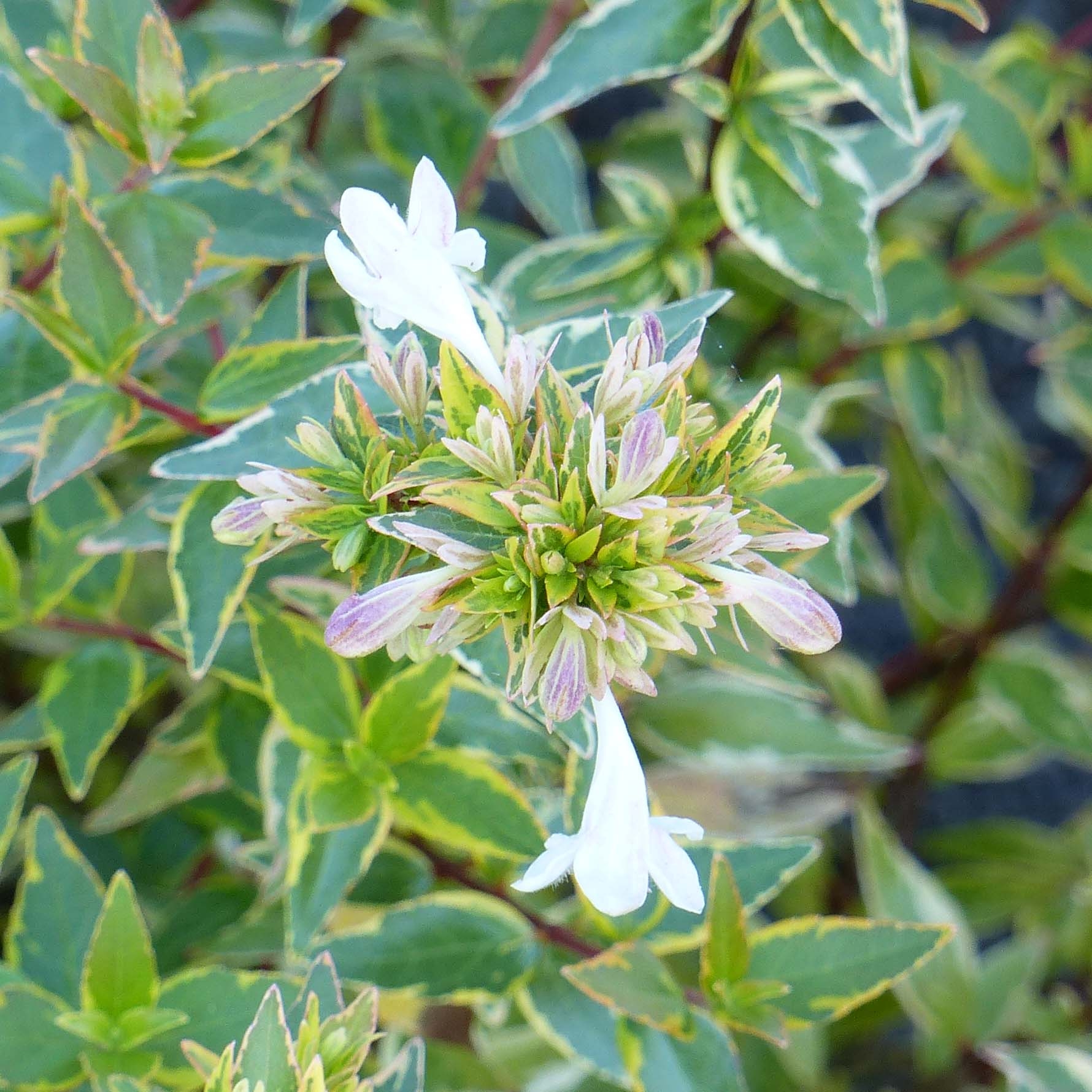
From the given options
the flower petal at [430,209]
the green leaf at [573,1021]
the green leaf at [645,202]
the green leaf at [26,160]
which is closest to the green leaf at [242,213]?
the green leaf at [26,160]

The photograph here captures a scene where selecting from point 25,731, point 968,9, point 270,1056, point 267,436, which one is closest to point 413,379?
point 267,436

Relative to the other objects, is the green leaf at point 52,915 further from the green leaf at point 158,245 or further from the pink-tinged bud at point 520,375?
the pink-tinged bud at point 520,375

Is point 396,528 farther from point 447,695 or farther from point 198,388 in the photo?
point 198,388

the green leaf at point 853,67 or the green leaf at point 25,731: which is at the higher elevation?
the green leaf at point 853,67

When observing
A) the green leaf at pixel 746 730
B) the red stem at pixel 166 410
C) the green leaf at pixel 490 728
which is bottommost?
the green leaf at pixel 746 730

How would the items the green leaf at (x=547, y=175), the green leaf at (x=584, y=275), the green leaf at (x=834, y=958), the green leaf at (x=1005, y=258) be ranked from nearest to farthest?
the green leaf at (x=834, y=958) < the green leaf at (x=584, y=275) < the green leaf at (x=547, y=175) < the green leaf at (x=1005, y=258)

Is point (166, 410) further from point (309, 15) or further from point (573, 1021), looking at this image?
point (573, 1021)
